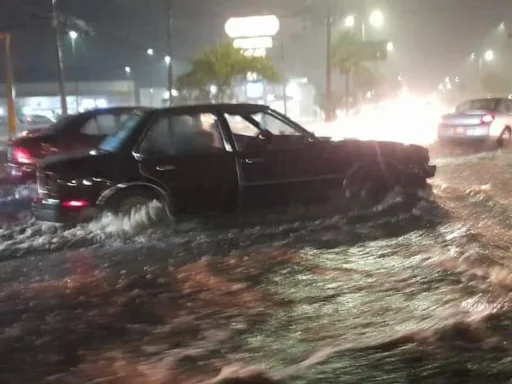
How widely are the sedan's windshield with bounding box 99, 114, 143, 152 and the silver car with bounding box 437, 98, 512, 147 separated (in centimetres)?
1242

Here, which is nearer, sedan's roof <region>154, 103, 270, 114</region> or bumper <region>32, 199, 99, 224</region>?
bumper <region>32, 199, 99, 224</region>

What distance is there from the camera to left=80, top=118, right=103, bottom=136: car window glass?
12.0 metres

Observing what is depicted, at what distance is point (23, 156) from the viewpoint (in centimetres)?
1166

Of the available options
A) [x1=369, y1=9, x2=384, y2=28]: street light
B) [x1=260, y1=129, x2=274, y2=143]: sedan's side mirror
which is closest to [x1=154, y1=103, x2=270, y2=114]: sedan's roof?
[x1=260, y1=129, x2=274, y2=143]: sedan's side mirror

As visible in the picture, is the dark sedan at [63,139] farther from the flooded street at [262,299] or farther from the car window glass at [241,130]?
the car window glass at [241,130]

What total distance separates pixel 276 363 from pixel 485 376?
1213mm

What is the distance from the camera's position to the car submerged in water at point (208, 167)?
8172 mm

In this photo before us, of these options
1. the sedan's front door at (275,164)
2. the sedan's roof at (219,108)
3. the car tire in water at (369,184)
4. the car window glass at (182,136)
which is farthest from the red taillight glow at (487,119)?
the car window glass at (182,136)

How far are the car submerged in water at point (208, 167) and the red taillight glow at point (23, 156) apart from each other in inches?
120

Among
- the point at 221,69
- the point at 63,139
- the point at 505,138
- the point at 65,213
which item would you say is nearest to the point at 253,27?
the point at 221,69

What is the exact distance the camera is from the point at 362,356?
4777 millimetres

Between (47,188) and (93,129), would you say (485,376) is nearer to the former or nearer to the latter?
(47,188)

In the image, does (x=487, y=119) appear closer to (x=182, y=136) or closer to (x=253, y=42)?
(x=182, y=136)

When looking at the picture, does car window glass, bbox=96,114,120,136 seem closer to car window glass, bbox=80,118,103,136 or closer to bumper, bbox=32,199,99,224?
car window glass, bbox=80,118,103,136
